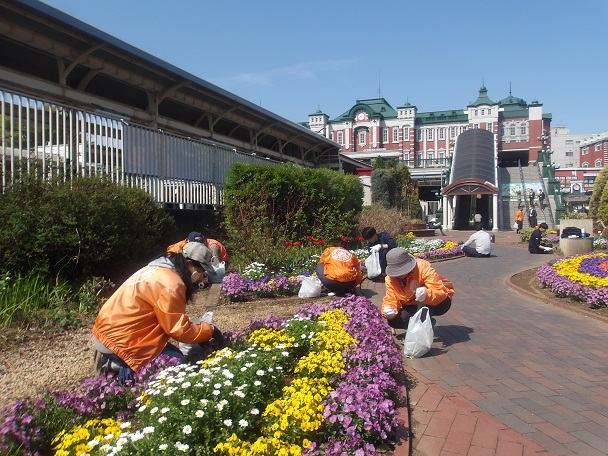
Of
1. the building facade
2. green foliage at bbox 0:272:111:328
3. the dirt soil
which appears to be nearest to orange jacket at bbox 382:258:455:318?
the dirt soil

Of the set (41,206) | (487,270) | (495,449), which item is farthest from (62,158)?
(487,270)

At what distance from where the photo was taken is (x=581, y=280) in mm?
8508

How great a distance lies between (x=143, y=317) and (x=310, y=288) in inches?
159

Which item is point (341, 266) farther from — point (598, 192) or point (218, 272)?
point (598, 192)

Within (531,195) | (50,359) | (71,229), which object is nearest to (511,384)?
(50,359)

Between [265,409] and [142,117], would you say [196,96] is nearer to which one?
[142,117]

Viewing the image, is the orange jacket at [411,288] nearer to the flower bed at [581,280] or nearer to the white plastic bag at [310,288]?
the white plastic bag at [310,288]

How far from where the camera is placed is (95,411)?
3.20 metres

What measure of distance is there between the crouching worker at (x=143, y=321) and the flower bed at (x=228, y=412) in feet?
0.77

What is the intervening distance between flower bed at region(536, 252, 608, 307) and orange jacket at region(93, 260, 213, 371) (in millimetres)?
6387

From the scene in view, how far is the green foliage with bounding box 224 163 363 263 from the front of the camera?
400 inches

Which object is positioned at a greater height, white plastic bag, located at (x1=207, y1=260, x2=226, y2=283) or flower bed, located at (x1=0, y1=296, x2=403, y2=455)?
white plastic bag, located at (x1=207, y1=260, x2=226, y2=283)

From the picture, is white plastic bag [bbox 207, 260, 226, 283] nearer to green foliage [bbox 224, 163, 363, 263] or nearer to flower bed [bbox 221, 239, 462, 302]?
flower bed [bbox 221, 239, 462, 302]

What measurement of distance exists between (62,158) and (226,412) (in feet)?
21.7
